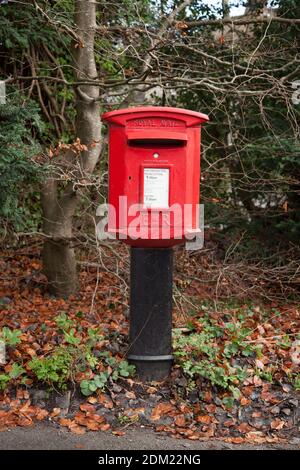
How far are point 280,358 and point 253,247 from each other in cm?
363

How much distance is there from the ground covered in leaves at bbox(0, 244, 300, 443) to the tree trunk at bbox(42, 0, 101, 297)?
217 centimetres

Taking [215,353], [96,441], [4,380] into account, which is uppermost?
[215,353]

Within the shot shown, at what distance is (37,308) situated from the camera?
785cm

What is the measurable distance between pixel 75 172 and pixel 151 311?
2.68 m

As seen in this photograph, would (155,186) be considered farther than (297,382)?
No

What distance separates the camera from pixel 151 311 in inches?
205

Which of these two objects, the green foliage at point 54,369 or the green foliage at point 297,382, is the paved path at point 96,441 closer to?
the green foliage at point 54,369

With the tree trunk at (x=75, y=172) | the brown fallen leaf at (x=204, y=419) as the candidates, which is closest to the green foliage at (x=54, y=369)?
the brown fallen leaf at (x=204, y=419)

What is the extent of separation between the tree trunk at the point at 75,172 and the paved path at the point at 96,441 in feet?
11.3

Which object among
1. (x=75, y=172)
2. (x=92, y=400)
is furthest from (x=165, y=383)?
(x=75, y=172)

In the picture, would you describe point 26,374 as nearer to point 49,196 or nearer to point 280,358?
point 280,358

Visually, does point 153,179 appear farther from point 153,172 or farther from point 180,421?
point 180,421

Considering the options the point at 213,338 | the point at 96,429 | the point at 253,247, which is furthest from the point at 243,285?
the point at 96,429

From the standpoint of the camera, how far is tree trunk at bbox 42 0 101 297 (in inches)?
306
